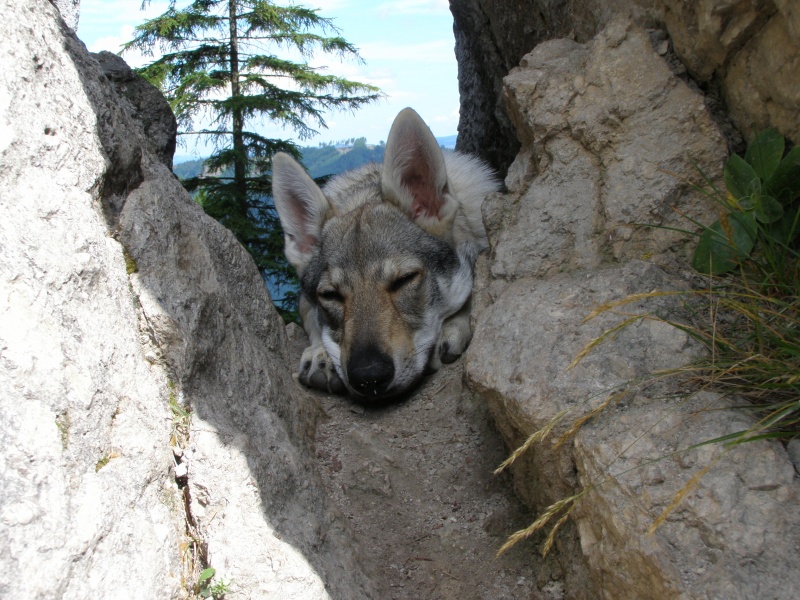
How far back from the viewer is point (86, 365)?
2385 mm

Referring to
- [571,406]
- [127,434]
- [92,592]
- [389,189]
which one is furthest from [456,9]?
[92,592]

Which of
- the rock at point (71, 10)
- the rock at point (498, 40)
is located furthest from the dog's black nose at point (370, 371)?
the rock at point (71, 10)

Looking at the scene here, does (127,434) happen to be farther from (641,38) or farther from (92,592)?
(641,38)

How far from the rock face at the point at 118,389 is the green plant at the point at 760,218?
2.13 meters

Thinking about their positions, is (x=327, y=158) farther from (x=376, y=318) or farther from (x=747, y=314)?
(x=747, y=314)

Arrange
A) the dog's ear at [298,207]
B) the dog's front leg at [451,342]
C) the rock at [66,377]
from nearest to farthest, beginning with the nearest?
1. the rock at [66,377]
2. the dog's front leg at [451,342]
3. the dog's ear at [298,207]

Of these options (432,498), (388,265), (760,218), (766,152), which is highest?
(766,152)

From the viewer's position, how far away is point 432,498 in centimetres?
356

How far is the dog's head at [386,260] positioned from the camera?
444 centimetres

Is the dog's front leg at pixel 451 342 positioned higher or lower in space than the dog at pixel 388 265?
lower

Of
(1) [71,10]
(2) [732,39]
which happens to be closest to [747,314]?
(2) [732,39]

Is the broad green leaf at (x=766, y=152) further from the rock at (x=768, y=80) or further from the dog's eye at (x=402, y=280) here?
the dog's eye at (x=402, y=280)

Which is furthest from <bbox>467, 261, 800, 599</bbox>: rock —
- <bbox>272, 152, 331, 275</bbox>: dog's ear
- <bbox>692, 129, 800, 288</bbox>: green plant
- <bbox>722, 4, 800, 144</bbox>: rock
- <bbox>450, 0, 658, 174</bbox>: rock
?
<bbox>272, 152, 331, 275</bbox>: dog's ear

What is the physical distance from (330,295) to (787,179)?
3.05m
